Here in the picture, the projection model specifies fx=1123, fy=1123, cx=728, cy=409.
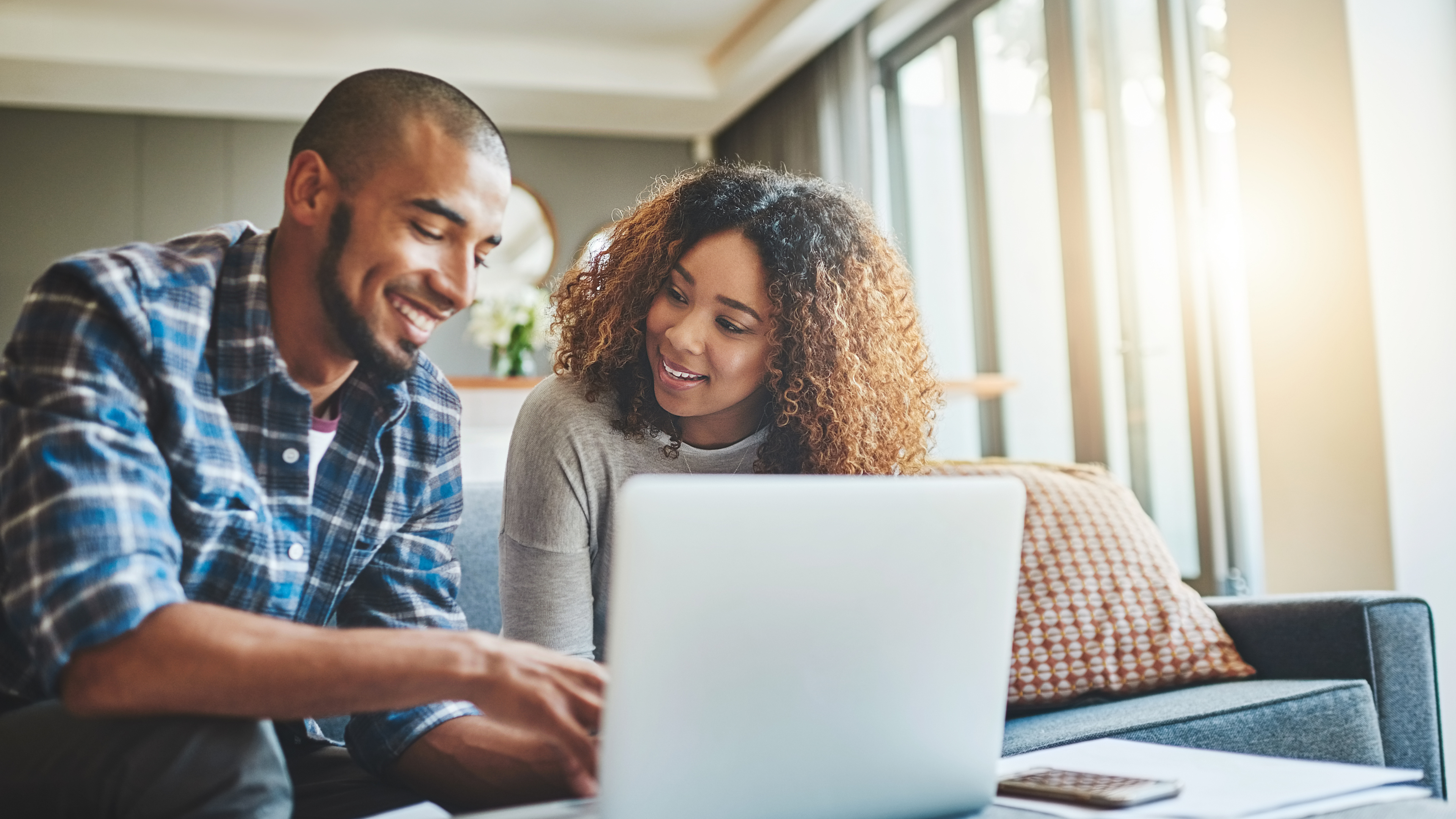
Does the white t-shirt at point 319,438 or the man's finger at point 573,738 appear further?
the white t-shirt at point 319,438

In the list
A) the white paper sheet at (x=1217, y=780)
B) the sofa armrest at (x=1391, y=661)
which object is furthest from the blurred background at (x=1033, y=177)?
the white paper sheet at (x=1217, y=780)

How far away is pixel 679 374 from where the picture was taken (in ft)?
4.61

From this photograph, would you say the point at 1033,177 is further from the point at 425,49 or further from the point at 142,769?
Result: the point at 142,769

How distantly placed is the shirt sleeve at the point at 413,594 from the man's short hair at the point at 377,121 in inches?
12.3

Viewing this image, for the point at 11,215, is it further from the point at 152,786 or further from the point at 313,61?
the point at 152,786

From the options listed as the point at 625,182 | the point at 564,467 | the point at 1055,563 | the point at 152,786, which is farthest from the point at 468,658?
the point at 625,182

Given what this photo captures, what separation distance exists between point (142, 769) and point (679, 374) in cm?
80

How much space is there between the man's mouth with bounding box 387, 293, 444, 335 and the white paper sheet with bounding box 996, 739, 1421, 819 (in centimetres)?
64

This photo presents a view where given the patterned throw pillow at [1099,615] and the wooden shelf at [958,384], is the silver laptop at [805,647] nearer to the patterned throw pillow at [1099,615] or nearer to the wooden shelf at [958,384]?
the patterned throw pillow at [1099,615]

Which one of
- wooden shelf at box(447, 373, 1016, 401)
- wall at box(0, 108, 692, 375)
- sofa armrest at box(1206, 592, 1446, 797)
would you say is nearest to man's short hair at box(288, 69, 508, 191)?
sofa armrest at box(1206, 592, 1446, 797)

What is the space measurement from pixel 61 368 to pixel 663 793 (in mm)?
551

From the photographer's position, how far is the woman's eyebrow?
1.44m

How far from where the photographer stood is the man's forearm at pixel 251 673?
0.73 meters

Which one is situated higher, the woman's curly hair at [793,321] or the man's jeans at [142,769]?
the woman's curly hair at [793,321]
